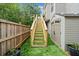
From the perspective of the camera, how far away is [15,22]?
271 centimetres

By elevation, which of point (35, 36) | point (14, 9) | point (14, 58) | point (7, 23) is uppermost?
point (14, 9)

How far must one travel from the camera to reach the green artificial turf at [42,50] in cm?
267

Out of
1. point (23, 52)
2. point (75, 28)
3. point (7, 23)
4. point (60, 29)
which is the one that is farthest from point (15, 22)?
point (75, 28)

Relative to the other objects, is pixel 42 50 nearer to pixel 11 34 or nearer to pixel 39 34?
pixel 39 34

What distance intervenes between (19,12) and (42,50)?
0.68 m

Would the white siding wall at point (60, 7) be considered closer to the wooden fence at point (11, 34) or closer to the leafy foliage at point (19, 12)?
the leafy foliage at point (19, 12)

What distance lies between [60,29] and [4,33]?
0.86 metres

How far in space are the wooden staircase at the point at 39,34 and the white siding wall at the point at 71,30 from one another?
34cm

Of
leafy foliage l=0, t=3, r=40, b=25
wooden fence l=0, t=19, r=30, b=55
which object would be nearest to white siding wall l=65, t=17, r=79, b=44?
leafy foliage l=0, t=3, r=40, b=25

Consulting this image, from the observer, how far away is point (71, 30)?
106 inches

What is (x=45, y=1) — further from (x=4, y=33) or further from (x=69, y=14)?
(x=4, y=33)

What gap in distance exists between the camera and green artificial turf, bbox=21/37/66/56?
2673 millimetres

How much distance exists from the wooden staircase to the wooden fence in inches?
3.9

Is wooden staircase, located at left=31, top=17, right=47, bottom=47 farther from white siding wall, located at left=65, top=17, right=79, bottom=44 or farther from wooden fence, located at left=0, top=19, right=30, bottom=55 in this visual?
white siding wall, located at left=65, top=17, right=79, bottom=44
